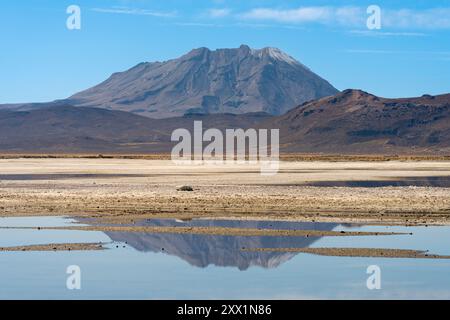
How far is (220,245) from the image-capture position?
74.8ft

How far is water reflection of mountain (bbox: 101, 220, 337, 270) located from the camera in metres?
20.2

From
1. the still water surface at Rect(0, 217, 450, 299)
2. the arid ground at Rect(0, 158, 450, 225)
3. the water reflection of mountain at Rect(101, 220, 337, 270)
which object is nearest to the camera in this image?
the still water surface at Rect(0, 217, 450, 299)

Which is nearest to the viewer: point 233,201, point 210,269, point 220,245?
point 210,269

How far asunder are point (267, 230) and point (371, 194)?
14.5 meters

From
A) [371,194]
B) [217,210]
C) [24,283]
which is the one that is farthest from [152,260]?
[371,194]

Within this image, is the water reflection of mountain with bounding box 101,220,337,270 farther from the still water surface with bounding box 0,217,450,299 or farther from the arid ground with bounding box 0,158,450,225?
the arid ground with bounding box 0,158,450,225

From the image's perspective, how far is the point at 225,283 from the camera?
1717cm

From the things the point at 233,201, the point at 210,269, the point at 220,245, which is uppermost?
the point at 233,201

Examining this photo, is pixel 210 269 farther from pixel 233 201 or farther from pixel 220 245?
pixel 233 201

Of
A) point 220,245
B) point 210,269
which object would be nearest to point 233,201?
point 220,245

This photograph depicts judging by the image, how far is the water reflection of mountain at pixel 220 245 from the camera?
796 inches

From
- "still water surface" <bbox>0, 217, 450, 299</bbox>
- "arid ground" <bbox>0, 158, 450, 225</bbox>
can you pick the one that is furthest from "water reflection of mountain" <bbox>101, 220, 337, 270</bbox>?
"arid ground" <bbox>0, 158, 450, 225</bbox>

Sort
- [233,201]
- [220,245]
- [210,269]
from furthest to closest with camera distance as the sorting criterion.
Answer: [233,201]
[220,245]
[210,269]
